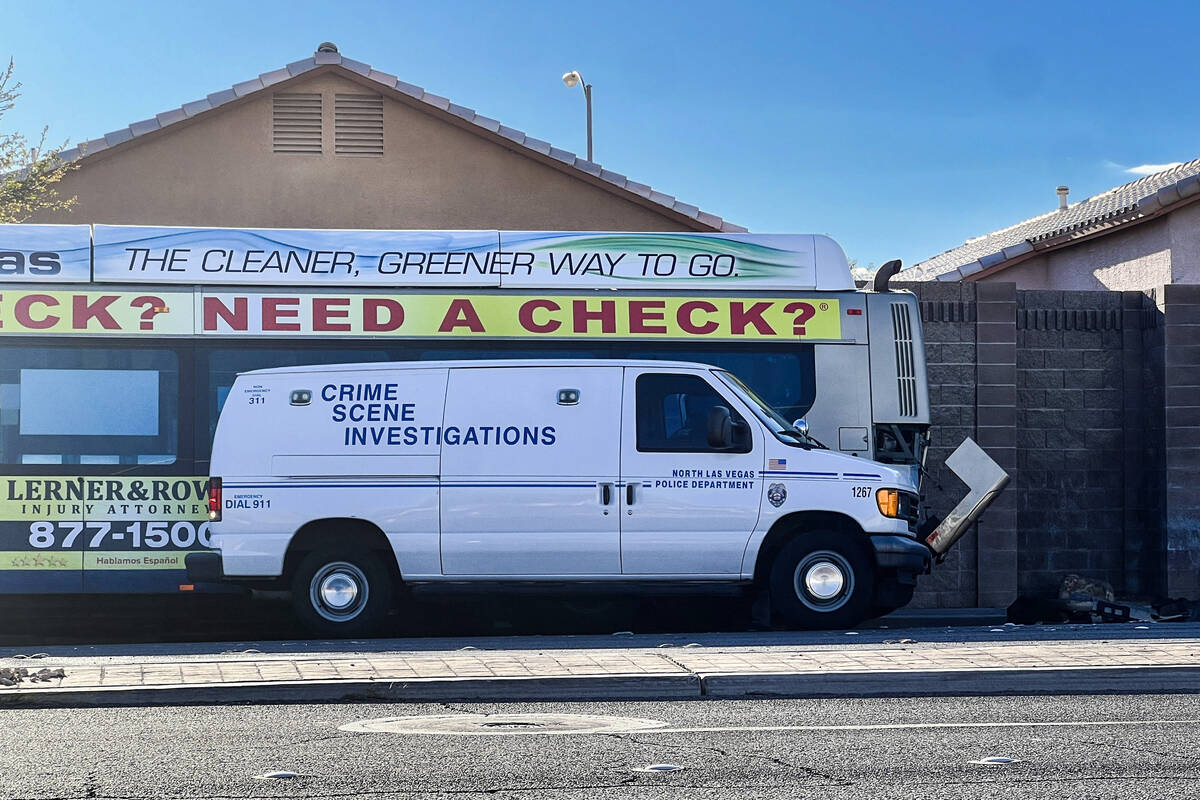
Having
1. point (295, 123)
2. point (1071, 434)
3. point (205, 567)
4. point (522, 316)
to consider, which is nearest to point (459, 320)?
point (522, 316)

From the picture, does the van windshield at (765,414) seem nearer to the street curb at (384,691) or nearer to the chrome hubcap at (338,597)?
the chrome hubcap at (338,597)

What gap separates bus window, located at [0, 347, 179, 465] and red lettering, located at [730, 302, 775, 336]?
476 centimetres

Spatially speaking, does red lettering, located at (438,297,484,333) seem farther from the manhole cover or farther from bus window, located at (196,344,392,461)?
the manhole cover

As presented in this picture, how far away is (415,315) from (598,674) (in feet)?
15.9

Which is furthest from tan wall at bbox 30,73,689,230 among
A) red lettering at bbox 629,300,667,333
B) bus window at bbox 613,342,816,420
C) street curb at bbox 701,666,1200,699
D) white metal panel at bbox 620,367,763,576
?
street curb at bbox 701,666,1200,699

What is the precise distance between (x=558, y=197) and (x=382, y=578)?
34.5 ft

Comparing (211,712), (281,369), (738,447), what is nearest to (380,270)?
(281,369)

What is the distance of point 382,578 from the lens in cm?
1161

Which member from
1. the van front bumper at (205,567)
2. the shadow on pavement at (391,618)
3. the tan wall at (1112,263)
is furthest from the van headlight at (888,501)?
the tan wall at (1112,263)

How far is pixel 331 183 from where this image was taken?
20.7m

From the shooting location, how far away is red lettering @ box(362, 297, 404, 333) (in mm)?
12320

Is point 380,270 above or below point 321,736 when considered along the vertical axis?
above

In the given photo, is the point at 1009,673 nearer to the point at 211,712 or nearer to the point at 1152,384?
the point at 211,712

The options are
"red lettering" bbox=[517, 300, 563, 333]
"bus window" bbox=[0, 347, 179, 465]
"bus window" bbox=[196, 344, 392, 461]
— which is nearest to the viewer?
"bus window" bbox=[0, 347, 179, 465]
